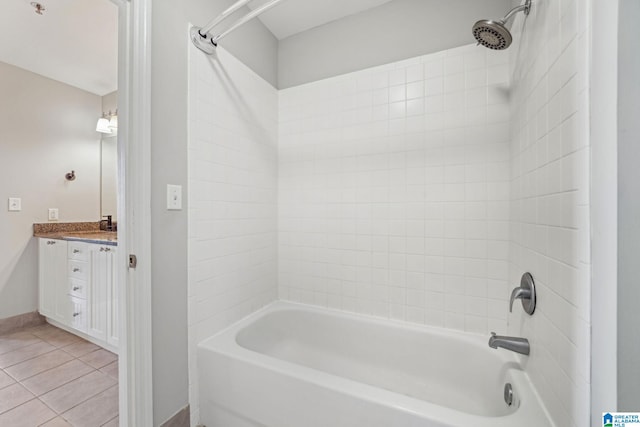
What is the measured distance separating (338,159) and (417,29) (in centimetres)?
92

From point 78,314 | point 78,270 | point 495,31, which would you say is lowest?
point 78,314

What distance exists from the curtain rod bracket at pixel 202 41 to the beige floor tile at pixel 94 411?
208 centimetres

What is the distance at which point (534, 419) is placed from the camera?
0.86 m

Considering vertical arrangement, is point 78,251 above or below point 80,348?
above

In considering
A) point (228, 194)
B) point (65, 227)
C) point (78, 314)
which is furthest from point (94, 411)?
point (65, 227)

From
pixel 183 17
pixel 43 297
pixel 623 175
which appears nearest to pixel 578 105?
pixel 623 175

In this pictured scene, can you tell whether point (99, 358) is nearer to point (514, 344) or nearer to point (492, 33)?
point (514, 344)

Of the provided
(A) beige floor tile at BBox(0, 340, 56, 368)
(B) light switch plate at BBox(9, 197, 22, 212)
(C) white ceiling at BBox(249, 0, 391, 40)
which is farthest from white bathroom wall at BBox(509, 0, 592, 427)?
(B) light switch plate at BBox(9, 197, 22, 212)

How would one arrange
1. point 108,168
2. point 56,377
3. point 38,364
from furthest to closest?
point 108,168 < point 38,364 < point 56,377

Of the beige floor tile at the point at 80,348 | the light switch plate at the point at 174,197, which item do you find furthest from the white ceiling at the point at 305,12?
the beige floor tile at the point at 80,348

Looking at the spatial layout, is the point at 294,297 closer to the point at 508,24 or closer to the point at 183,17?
the point at 183,17

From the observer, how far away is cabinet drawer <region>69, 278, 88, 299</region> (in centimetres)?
213

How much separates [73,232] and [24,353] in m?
1.20

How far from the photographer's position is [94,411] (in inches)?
57.7
